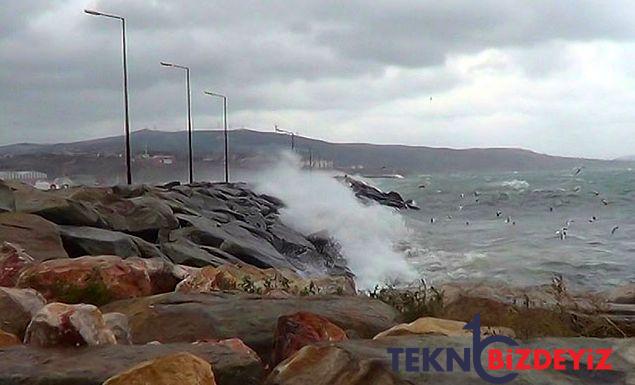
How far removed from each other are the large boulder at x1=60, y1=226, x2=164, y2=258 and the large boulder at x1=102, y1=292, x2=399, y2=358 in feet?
15.0

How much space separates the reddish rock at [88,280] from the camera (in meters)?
5.73

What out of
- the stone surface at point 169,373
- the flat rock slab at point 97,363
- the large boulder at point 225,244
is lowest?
the large boulder at point 225,244

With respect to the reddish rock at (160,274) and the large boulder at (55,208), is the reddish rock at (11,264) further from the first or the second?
the large boulder at (55,208)

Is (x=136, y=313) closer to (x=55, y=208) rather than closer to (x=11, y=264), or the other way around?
(x=11, y=264)

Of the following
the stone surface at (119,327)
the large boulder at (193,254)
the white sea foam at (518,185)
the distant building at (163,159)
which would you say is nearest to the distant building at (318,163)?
the distant building at (163,159)

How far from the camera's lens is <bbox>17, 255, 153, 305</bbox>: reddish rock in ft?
18.8

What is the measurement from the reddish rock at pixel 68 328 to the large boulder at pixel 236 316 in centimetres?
55

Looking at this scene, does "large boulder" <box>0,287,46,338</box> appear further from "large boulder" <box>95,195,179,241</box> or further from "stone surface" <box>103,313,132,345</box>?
"large boulder" <box>95,195,179,241</box>

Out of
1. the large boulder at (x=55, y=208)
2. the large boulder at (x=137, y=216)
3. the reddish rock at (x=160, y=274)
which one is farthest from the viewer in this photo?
the large boulder at (x=137, y=216)

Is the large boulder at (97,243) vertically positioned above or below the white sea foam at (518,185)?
above

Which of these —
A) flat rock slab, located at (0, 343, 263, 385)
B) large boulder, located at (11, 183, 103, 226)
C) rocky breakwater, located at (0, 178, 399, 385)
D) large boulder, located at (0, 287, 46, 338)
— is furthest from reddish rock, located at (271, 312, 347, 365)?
large boulder, located at (11, 183, 103, 226)

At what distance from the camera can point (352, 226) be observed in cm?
2850

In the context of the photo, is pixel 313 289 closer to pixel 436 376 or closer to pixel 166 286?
pixel 166 286

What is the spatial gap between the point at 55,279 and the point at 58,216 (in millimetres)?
5465
